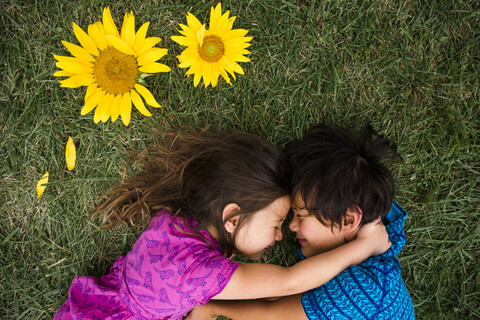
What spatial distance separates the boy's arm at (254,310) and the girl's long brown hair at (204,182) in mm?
284

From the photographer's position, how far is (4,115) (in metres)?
1.70

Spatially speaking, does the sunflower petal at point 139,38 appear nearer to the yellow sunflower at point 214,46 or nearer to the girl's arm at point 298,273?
the yellow sunflower at point 214,46

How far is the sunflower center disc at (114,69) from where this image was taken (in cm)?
138

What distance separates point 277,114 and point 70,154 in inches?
39.2

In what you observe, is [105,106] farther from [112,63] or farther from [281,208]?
[281,208]

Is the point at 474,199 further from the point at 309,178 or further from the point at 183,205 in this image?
the point at 183,205

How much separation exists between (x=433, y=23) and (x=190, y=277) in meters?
1.54

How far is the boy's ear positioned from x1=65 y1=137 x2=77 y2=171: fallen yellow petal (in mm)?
1262

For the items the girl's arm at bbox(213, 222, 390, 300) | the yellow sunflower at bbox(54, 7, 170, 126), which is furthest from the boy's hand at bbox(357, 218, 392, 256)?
the yellow sunflower at bbox(54, 7, 170, 126)

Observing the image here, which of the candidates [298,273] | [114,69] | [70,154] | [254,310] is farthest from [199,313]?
[114,69]

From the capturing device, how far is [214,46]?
1419mm

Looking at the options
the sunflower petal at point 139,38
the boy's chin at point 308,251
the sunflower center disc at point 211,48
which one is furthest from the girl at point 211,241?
the sunflower petal at point 139,38

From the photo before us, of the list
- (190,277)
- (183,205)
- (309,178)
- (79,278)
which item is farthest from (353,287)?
(79,278)

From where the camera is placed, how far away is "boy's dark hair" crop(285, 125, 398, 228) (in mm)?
1352
